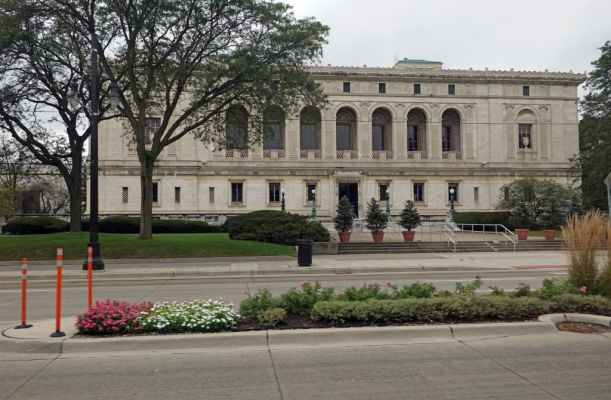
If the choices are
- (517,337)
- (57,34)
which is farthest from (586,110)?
(517,337)

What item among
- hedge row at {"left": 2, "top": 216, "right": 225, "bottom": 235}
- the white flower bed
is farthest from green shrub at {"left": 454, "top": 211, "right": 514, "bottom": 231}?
the white flower bed

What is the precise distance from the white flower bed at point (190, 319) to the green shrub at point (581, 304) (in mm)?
5180

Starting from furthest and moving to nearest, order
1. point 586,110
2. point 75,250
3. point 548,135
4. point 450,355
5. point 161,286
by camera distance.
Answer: point 548,135 < point 586,110 < point 75,250 < point 161,286 < point 450,355

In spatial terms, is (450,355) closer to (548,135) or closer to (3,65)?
(3,65)

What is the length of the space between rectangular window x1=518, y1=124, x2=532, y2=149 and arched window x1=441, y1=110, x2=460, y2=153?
699cm

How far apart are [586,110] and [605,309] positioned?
1757 inches

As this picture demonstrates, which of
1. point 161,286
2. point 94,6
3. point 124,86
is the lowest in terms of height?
point 161,286

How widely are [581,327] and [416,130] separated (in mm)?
55853

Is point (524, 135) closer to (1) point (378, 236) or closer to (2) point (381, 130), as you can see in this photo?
(2) point (381, 130)

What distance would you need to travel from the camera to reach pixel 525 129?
61219mm

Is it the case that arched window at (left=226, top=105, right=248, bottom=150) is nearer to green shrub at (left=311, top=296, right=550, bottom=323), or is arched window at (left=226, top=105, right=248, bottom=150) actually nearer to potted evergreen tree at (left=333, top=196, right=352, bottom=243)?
potted evergreen tree at (left=333, top=196, right=352, bottom=243)

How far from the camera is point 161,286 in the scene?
1570 centimetres

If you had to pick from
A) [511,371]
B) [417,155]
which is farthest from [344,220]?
[417,155]

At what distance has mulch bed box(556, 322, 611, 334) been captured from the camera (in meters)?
7.72
